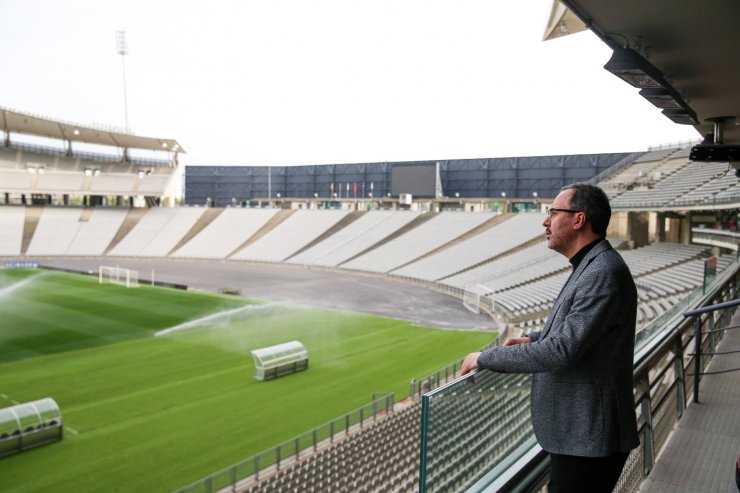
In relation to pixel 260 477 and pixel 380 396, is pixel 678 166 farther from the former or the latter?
pixel 260 477

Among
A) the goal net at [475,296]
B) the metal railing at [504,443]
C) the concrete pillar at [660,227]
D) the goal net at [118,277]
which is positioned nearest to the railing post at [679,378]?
the metal railing at [504,443]

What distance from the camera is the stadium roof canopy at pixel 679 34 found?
3.55 meters

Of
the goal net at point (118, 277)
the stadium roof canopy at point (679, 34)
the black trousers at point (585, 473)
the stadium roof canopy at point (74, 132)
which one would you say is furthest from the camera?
the stadium roof canopy at point (74, 132)

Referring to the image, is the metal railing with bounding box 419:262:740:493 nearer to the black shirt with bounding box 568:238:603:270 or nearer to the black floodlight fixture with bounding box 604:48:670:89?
the black shirt with bounding box 568:238:603:270

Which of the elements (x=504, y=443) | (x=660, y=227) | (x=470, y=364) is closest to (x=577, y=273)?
(x=470, y=364)

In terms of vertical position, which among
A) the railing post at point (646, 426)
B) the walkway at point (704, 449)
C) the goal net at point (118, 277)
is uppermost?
the railing post at point (646, 426)

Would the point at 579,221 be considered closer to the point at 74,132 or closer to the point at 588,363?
the point at 588,363

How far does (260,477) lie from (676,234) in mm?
35819

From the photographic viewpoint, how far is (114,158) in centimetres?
6738

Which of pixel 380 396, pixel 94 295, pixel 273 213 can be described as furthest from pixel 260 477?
pixel 273 213

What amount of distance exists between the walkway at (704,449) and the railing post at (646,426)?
9 cm

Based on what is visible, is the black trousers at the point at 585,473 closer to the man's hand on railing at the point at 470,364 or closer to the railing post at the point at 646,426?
the man's hand on railing at the point at 470,364

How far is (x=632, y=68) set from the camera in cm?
458

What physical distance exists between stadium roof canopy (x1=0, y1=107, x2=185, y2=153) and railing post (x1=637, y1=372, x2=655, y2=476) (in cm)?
6323
